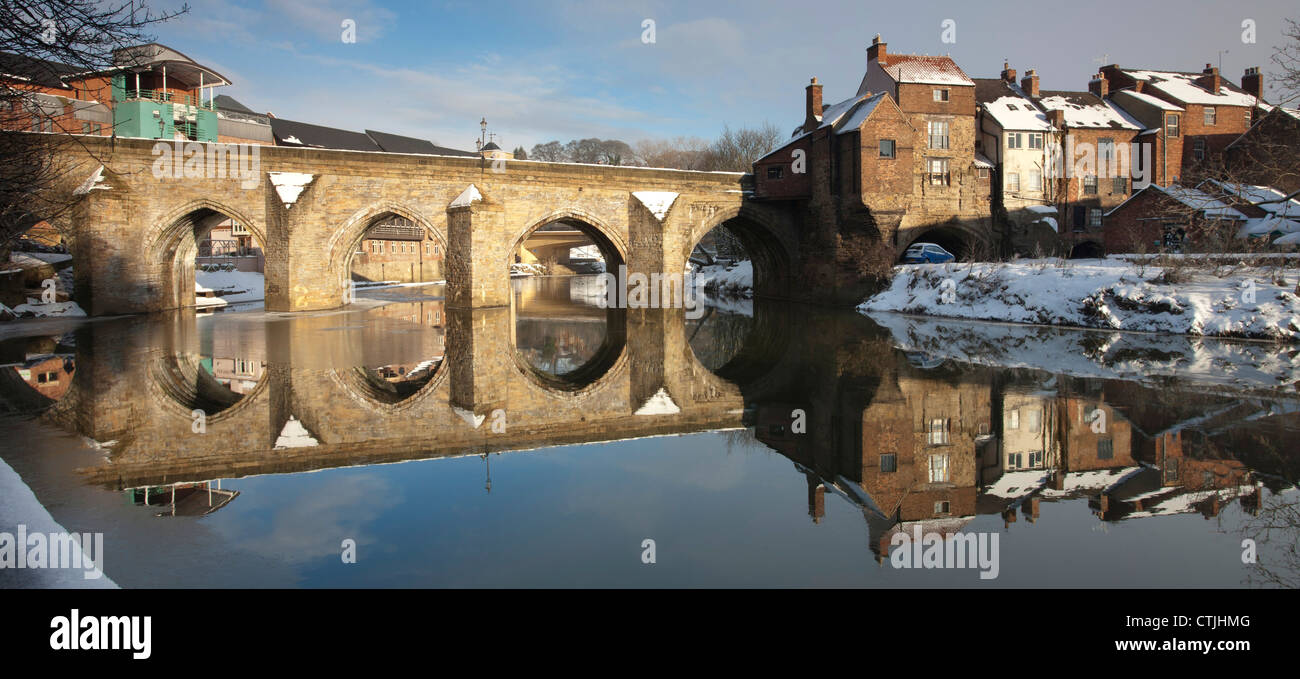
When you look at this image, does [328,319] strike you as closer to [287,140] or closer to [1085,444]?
[1085,444]

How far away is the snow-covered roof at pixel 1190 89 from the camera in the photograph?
38.3 meters

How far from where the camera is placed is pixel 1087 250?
37719mm

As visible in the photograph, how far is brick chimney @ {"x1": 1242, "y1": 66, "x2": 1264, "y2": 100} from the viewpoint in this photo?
135 feet

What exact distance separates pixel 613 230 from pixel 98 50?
22829 mm

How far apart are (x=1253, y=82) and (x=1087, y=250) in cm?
1570

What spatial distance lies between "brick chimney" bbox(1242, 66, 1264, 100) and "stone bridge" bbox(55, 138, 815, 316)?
29.5 metres

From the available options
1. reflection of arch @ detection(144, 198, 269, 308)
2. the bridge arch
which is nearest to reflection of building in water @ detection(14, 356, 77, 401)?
reflection of arch @ detection(144, 198, 269, 308)

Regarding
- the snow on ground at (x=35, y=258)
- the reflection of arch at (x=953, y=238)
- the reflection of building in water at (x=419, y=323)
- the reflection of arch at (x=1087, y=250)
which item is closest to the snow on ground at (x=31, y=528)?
the reflection of building in water at (x=419, y=323)

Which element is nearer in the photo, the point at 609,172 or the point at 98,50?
the point at 98,50

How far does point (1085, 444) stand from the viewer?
816 cm

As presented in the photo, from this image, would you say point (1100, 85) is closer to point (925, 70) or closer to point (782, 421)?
point (925, 70)

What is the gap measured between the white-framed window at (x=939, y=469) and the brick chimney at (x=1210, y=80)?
4420 centimetres
